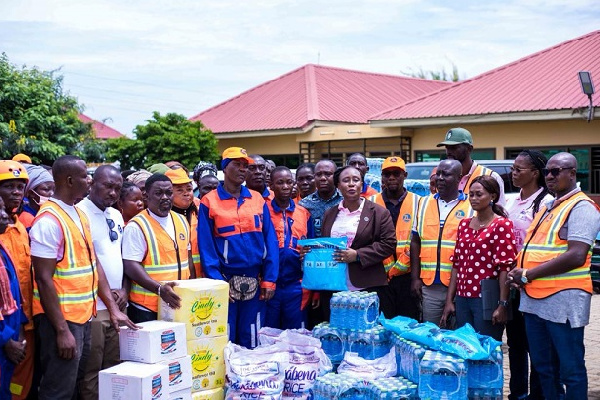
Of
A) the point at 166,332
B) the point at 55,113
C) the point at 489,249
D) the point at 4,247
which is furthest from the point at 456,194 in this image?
the point at 55,113

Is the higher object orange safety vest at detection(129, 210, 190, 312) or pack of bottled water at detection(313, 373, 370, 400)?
orange safety vest at detection(129, 210, 190, 312)

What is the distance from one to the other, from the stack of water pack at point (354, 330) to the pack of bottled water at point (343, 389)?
0.63 meters

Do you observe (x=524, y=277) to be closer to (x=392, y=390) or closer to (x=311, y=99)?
(x=392, y=390)

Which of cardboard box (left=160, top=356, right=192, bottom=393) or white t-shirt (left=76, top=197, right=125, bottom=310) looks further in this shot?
white t-shirt (left=76, top=197, right=125, bottom=310)

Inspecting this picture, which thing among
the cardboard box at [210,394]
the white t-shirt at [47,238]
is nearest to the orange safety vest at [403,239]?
the cardboard box at [210,394]

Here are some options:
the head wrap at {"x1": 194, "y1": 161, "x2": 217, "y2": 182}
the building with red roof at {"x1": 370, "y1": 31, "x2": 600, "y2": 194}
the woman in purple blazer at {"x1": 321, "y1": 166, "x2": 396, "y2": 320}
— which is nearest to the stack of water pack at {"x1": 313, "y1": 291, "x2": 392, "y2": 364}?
the woman in purple blazer at {"x1": 321, "y1": 166, "x2": 396, "y2": 320}

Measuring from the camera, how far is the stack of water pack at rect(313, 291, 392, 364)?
19.0ft

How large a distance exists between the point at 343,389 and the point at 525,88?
52.8 feet

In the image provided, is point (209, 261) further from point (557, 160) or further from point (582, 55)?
point (582, 55)

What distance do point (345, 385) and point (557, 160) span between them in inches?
92.5

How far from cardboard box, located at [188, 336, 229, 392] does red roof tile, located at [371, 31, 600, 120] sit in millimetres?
13726

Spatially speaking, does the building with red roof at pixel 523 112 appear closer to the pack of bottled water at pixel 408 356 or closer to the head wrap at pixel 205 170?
the head wrap at pixel 205 170

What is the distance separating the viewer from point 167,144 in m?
22.6

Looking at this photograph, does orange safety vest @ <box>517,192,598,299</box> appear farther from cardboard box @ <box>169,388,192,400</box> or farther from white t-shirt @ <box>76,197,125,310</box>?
white t-shirt @ <box>76,197,125,310</box>
